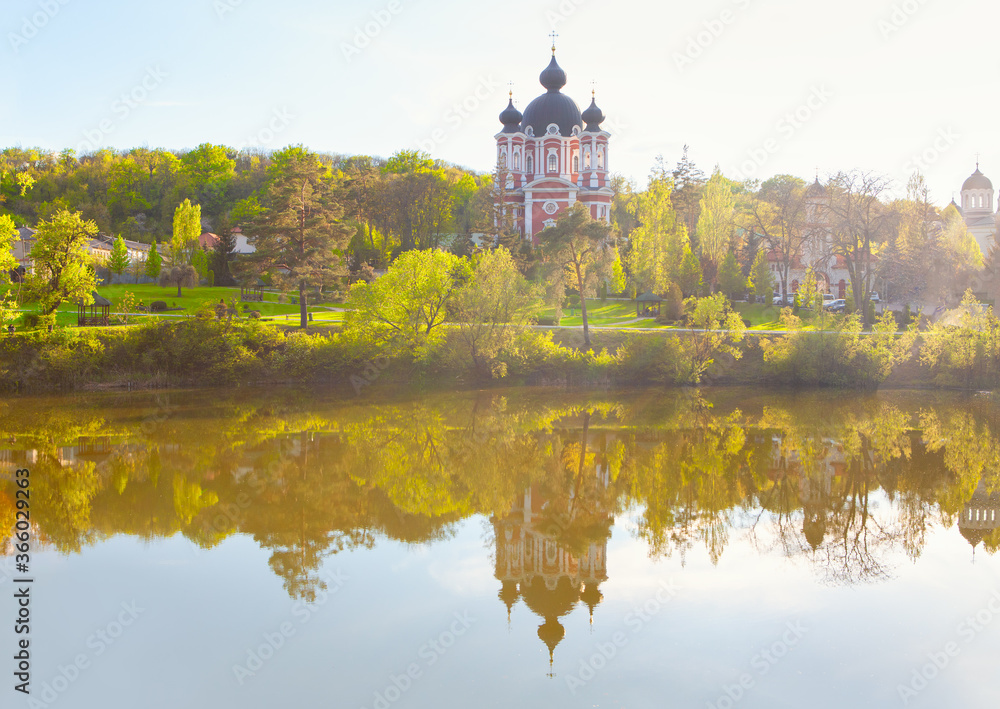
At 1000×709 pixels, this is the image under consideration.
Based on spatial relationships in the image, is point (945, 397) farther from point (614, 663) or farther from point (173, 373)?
point (173, 373)

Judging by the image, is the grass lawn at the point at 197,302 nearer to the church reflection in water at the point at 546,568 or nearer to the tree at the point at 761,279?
the tree at the point at 761,279

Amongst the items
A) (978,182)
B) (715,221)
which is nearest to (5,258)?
(715,221)

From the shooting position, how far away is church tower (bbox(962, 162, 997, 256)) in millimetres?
59916

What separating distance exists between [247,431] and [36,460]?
209 inches

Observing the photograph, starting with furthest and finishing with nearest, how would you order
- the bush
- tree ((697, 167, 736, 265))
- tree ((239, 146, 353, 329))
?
tree ((697, 167, 736, 265)), the bush, tree ((239, 146, 353, 329))

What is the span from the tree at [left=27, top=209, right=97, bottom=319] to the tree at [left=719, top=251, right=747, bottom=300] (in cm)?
2910

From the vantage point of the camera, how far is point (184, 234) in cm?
4678

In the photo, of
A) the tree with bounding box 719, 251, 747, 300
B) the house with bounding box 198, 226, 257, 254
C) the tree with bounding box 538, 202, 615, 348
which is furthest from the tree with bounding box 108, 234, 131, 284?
the tree with bounding box 719, 251, 747, 300

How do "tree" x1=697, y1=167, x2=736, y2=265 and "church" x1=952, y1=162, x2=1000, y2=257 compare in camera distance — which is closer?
"tree" x1=697, y1=167, x2=736, y2=265

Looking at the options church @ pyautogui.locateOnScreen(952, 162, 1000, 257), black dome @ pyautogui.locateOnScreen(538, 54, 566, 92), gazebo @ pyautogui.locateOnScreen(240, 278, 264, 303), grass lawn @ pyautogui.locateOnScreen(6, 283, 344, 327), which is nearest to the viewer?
grass lawn @ pyautogui.locateOnScreen(6, 283, 344, 327)

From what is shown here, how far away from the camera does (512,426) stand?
23891 millimetres

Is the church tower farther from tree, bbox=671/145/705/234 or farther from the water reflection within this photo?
the water reflection

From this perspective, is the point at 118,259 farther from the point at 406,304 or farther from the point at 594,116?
the point at 594,116

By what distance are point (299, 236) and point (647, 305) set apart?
1783 centimetres
